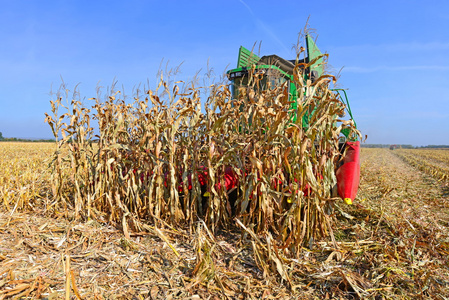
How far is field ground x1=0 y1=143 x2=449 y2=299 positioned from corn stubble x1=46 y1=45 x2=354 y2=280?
0.48ft

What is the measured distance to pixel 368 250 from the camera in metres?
2.85

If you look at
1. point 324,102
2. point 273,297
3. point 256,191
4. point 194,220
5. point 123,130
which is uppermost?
point 324,102

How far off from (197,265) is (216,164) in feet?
3.41

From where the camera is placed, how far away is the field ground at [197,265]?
222 centimetres

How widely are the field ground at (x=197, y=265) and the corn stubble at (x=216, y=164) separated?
0.48ft

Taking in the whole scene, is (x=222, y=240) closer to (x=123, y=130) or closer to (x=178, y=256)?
(x=178, y=256)

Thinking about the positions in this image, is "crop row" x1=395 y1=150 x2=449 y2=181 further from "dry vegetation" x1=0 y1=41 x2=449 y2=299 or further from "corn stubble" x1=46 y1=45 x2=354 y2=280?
"corn stubble" x1=46 y1=45 x2=354 y2=280

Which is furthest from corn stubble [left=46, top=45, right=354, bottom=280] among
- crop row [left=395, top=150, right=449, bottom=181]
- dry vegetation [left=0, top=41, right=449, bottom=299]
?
crop row [left=395, top=150, right=449, bottom=181]

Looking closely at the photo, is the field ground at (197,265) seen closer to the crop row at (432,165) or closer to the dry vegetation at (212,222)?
the dry vegetation at (212,222)

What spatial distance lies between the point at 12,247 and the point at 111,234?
2.85ft

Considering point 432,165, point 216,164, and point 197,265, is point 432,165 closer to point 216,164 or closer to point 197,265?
point 216,164

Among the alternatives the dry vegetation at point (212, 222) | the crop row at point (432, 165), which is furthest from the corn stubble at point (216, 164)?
the crop row at point (432, 165)

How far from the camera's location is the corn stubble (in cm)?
272

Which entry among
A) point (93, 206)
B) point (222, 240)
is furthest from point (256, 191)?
point (93, 206)
